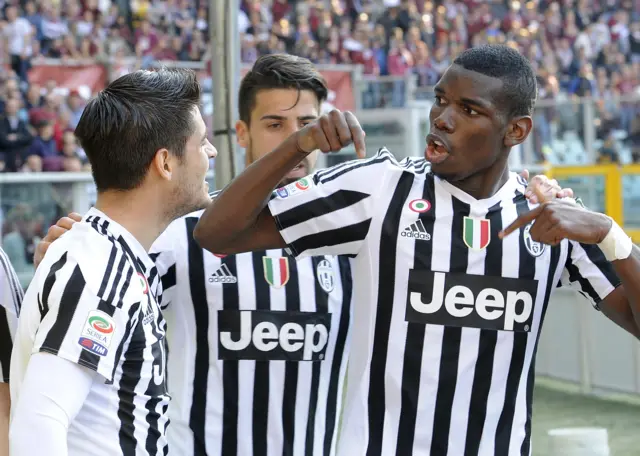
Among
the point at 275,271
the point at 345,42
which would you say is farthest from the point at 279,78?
the point at 345,42

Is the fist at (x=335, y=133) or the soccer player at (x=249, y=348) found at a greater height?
the fist at (x=335, y=133)

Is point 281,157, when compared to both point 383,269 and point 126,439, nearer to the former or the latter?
point 383,269

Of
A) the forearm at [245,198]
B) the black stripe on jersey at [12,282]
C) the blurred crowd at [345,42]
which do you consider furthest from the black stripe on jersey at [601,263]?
the blurred crowd at [345,42]

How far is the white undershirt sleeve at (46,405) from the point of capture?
1.93 m

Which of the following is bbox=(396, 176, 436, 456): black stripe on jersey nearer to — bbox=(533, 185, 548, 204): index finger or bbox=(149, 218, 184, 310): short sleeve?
bbox=(533, 185, 548, 204): index finger

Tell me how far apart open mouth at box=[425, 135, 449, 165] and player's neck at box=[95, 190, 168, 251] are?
2.33 feet

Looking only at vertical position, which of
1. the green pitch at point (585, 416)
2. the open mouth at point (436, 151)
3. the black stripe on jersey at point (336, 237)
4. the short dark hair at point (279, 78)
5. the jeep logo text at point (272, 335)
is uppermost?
the short dark hair at point (279, 78)

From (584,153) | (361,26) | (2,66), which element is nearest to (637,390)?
(584,153)

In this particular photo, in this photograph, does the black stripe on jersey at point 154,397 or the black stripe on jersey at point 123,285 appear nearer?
the black stripe on jersey at point 123,285

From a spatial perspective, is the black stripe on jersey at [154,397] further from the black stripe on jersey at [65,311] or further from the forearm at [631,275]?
the forearm at [631,275]

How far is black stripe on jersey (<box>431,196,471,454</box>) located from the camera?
8.36 feet

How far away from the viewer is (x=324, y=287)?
305 centimetres

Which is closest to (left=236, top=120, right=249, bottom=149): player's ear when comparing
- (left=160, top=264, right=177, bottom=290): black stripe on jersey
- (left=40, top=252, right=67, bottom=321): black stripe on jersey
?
(left=160, top=264, right=177, bottom=290): black stripe on jersey

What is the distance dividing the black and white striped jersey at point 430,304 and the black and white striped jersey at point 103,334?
49cm
